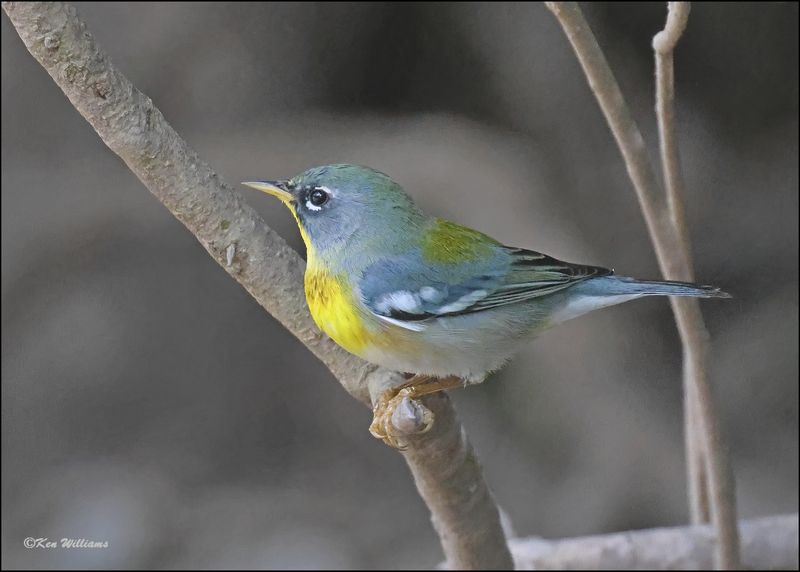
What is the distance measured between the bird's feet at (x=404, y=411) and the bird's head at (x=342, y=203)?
0.37 meters

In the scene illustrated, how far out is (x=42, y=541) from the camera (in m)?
3.43

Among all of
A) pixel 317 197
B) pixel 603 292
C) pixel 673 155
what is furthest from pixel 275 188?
pixel 673 155

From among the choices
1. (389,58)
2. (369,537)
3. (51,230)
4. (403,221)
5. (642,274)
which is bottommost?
(369,537)

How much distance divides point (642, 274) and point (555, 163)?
0.61 metres

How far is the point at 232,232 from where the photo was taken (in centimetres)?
197

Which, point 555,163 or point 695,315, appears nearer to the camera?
point 695,315

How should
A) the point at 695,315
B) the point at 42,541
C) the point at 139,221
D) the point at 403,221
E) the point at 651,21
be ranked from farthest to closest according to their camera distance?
the point at 139,221
the point at 651,21
the point at 42,541
the point at 695,315
the point at 403,221

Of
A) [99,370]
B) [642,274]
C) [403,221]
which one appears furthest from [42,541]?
[642,274]

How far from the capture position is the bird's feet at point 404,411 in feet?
5.86

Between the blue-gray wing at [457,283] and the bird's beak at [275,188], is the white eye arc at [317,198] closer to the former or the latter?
the bird's beak at [275,188]

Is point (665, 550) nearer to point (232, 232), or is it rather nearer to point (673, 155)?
point (673, 155)

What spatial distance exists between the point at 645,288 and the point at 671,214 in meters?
0.35

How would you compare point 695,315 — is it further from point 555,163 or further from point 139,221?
point 139,221

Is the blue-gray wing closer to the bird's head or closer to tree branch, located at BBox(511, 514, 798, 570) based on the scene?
the bird's head
